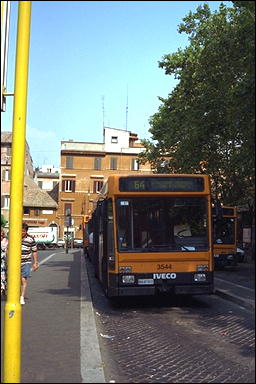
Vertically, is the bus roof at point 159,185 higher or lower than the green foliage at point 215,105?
lower

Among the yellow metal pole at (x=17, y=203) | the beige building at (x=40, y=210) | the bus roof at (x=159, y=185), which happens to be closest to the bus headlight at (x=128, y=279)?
the bus roof at (x=159, y=185)

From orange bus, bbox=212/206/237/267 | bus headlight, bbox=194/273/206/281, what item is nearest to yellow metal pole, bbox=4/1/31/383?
bus headlight, bbox=194/273/206/281

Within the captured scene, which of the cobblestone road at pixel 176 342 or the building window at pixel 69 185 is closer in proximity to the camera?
the cobblestone road at pixel 176 342

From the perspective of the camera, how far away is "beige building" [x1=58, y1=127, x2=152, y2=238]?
71.9 m

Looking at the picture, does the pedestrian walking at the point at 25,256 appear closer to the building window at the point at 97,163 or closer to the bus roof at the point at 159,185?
the bus roof at the point at 159,185

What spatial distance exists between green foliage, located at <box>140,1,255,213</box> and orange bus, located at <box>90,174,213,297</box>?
A: 6.78 feet

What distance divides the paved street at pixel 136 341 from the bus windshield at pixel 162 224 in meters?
1.38

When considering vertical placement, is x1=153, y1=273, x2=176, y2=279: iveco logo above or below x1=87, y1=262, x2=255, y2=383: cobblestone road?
above

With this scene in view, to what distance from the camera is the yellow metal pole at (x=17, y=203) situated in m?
3.07

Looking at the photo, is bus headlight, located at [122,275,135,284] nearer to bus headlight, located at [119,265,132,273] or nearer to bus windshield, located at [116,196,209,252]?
bus headlight, located at [119,265,132,273]

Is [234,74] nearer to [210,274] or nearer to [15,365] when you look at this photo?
[210,274]

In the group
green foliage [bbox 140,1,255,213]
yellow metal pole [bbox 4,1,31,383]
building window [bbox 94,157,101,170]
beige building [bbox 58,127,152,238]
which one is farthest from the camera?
building window [bbox 94,157,101,170]

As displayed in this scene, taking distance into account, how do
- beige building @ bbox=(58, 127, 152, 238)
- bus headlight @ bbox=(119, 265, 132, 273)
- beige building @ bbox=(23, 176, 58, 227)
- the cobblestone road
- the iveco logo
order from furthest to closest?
beige building @ bbox=(58, 127, 152, 238) < beige building @ bbox=(23, 176, 58, 227) < the iveco logo < bus headlight @ bbox=(119, 265, 132, 273) < the cobblestone road

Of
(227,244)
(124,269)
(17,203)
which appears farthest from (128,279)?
(227,244)
